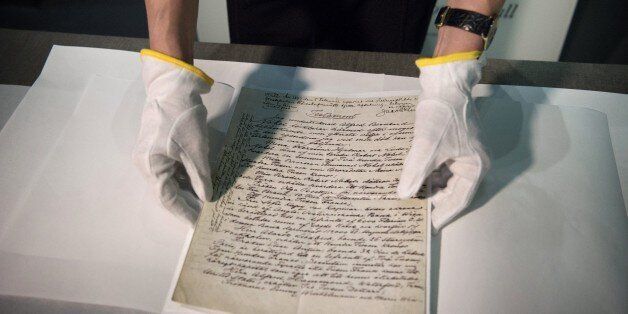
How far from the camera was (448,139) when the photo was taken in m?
0.50

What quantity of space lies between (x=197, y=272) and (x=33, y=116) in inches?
16.4

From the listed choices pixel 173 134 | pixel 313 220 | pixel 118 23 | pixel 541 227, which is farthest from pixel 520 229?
pixel 118 23

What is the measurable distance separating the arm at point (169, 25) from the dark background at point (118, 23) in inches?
36.0

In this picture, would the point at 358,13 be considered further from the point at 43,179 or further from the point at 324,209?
the point at 43,179

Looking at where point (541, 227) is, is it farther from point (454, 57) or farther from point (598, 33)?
point (598, 33)

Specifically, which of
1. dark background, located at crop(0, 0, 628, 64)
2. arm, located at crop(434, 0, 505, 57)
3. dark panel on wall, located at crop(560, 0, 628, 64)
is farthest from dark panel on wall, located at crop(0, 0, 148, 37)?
dark panel on wall, located at crop(560, 0, 628, 64)

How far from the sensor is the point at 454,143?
50 cm

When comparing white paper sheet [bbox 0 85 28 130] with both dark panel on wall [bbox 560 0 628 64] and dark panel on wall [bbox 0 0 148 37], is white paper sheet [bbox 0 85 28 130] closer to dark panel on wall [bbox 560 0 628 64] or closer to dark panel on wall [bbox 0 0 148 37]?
dark panel on wall [bbox 0 0 148 37]

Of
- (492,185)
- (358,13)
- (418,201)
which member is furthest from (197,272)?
(358,13)

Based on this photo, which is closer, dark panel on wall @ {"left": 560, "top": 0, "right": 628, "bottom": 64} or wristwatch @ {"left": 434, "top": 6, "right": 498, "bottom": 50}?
wristwatch @ {"left": 434, "top": 6, "right": 498, "bottom": 50}

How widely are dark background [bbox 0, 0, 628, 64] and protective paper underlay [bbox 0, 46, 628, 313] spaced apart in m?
→ 0.66

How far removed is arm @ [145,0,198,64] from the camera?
0.56 meters

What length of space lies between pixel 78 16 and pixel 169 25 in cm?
105

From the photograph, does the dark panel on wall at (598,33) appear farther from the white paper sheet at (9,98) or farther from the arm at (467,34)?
the white paper sheet at (9,98)
